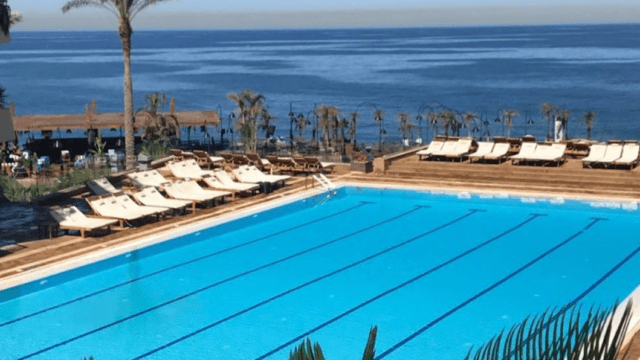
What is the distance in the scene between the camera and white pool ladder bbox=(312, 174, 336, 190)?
21.0m

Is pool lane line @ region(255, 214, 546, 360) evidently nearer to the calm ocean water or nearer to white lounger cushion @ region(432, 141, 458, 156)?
white lounger cushion @ region(432, 141, 458, 156)

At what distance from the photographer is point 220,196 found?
1883 cm

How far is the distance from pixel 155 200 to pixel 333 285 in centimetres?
548

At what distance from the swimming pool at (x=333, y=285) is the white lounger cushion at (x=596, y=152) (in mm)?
2641

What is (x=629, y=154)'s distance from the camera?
2136 centimetres

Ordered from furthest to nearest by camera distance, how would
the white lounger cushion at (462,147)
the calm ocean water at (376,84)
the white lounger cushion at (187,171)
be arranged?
1. the calm ocean water at (376,84)
2. the white lounger cushion at (462,147)
3. the white lounger cushion at (187,171)

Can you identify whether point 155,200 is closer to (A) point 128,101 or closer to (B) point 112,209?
(B) point 112,209

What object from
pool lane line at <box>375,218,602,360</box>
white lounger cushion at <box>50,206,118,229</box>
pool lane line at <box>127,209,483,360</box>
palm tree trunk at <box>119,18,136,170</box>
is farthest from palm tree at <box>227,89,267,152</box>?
pool lane line at <box>375,218,602,360</box>

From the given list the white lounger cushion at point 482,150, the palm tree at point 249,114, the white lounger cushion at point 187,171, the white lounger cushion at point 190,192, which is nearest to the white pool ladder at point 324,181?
the white lounger cushion at point 187,171

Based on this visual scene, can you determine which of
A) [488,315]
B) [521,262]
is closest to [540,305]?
[488,315]

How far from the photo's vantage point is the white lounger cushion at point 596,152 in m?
21.3

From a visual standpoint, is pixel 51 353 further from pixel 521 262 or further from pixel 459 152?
pixel 459 152

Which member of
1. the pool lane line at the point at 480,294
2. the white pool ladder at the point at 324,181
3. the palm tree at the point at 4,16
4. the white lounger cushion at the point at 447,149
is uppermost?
the palm tree at the point at 4,16

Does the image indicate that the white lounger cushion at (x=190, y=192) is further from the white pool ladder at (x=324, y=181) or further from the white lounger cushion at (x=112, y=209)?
the white pool ladder at (x=324, y=181)
